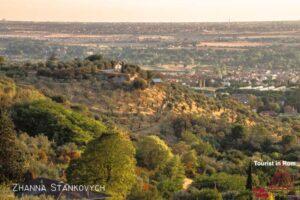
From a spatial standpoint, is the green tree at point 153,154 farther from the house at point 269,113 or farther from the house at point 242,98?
the house at point 242,98

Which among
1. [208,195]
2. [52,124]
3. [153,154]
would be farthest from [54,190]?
[52,124]

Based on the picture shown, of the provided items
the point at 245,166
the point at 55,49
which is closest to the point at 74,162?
the point at 245,166

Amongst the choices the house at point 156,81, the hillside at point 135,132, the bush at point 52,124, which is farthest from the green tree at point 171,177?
the house at point 156,81

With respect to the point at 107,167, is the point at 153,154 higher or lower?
lower

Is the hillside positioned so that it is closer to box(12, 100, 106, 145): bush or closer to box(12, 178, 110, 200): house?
box(12, 100, 106, 145): bush

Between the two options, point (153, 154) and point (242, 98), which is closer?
point (153, 154)

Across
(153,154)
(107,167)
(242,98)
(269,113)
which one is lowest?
(242,98)

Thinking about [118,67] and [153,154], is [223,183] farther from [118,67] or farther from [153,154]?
[118,67]

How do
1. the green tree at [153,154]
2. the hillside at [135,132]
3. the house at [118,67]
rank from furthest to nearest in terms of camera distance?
the house at [118,67] < the green tree at [153,154] < the hillside at [135,132]
